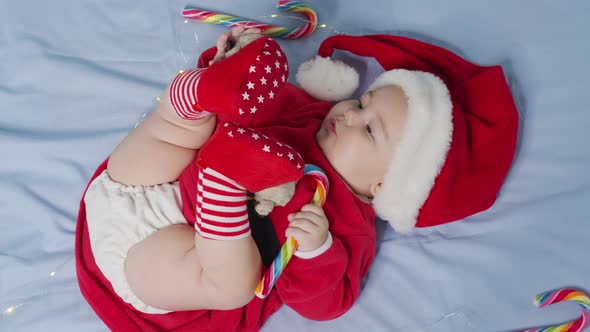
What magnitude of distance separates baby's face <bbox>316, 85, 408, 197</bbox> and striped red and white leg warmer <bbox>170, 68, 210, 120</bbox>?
11.2 inches

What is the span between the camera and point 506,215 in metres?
1.23

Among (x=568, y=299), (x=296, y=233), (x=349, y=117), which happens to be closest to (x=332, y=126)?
(x=349, y=117)

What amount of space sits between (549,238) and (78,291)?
106cm

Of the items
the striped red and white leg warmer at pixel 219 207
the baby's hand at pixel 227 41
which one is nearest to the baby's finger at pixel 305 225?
the striped red and white leg warmer at pixel 219 207

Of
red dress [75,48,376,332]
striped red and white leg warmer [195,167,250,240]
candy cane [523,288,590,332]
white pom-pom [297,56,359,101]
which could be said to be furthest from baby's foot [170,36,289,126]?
candy cane [523,288,590,332]

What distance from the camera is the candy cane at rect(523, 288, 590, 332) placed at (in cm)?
111

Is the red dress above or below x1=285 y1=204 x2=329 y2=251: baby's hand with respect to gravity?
below

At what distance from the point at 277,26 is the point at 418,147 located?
0.58m

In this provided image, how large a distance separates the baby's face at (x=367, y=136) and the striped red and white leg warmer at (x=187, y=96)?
0.29 meters

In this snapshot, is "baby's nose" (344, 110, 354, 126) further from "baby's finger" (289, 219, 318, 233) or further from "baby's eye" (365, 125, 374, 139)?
"baby's finger" (289, 219, 318, 233)

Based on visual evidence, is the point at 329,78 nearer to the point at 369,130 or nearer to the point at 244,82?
the point at 369,130

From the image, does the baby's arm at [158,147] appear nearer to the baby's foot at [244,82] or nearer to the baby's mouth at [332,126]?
the baby's foot at [244,82]

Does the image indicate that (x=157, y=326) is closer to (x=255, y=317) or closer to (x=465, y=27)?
(x=255, y=317)

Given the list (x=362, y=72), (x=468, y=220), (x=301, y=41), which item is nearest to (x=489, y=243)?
(x=468, y=220)
